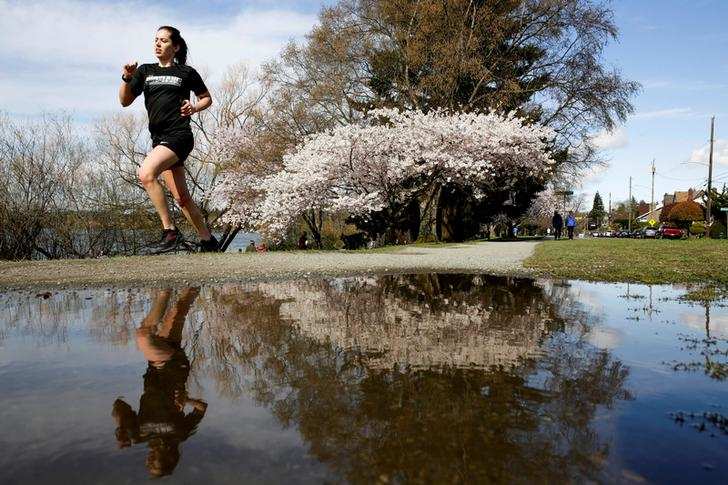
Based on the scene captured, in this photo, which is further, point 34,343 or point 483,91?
point 483,91

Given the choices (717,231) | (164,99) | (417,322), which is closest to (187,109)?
(164,99)

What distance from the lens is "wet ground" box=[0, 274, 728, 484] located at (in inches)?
77.8

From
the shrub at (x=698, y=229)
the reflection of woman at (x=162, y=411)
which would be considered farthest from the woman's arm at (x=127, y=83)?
the shrub at (x=698, y=229)

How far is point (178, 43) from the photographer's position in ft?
19.1

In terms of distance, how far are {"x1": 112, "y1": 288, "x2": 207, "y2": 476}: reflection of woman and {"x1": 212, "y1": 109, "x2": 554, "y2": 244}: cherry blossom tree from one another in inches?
778

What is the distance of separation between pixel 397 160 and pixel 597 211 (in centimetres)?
12356

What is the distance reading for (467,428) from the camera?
230 centimetres

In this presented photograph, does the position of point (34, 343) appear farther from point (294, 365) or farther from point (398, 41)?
point (398, 41)

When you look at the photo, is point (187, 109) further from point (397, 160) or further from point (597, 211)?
point (597, 211)

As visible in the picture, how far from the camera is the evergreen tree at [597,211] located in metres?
131

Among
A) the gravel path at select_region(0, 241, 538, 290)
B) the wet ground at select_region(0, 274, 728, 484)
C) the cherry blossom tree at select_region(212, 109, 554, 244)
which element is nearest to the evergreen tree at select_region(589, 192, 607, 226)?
the cherry blossom tree at select_region(212, 109, 554, 244)

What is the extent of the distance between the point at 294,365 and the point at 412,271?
7.08 metres

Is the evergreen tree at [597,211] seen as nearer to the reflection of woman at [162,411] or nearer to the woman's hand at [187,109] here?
the woman's hand at [187,109]

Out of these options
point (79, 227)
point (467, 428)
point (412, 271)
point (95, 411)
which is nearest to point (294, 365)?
point (95, 411)
